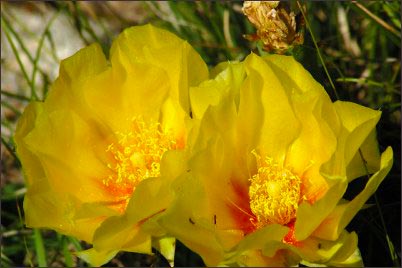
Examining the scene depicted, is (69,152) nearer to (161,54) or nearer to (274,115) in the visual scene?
(161,54)

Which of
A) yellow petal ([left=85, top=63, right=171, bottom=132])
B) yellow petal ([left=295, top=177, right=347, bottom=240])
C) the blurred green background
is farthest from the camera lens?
the blurred green background

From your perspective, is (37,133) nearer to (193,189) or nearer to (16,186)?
(193,189)

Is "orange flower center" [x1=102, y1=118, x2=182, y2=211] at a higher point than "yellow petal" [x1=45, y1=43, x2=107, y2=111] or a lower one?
lower

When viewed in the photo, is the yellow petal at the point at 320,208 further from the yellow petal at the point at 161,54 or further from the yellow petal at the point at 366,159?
the yellow petal at the point at 161,54

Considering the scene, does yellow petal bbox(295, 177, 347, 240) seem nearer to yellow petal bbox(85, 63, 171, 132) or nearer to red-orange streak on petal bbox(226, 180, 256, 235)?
red-orange streak on petal bbox(226, 180, 256, 235)

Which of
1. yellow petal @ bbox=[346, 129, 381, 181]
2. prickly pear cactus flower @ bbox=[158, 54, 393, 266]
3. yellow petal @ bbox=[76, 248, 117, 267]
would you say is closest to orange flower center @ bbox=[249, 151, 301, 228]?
prickly pear cactus flower @ bbox=[158, 54, 393, 266]

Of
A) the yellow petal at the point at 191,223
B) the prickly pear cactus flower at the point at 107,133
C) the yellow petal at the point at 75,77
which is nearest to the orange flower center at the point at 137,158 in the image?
the prickly pear cactus flower at the point at 107,133

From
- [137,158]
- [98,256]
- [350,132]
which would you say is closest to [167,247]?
[98,256]
